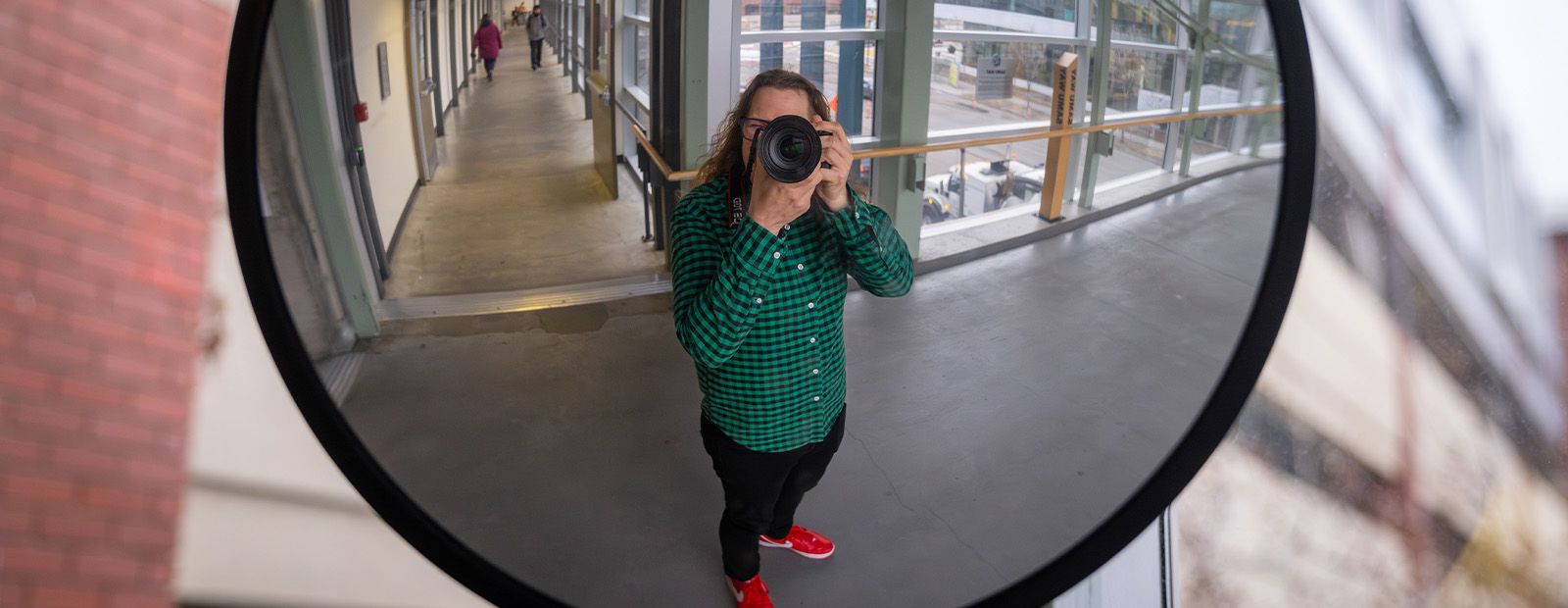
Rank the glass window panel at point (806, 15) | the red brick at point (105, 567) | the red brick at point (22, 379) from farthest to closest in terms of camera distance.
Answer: the red brick at point (105, 567)
the red brick at point (22, 379)
the glass window panel at point (806, 15)

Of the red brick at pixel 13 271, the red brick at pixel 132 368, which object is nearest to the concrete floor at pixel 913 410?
the red brick at pixel 132 368

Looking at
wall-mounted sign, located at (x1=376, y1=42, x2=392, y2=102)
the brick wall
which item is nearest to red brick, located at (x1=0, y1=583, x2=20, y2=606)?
the brick wall

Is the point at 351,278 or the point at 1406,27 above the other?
the point at 1406,27

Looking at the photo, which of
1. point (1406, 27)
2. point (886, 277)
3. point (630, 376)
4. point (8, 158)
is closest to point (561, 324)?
point (630, 376)

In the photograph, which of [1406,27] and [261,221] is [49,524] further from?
[1406,27]

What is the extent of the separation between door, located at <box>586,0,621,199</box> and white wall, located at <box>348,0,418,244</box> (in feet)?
0.58

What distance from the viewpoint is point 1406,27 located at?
83 centimetres

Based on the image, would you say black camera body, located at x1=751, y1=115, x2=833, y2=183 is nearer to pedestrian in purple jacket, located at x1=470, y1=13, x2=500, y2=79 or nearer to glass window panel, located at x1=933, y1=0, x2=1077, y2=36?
glass window panel, located at x1=933, y1=0, x2=1077, y2=36

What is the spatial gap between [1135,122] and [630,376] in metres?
0.60

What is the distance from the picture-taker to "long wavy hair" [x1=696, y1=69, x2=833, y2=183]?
0.70 m

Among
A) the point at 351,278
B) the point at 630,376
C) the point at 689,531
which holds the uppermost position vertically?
the point at 351,278

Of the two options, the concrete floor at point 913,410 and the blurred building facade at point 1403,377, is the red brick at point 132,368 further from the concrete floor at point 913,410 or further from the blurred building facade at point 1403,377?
the blurred building facade at point 1403,377

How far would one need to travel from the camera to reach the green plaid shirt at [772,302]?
2.43 feet

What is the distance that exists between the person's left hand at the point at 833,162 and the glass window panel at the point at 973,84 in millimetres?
88
